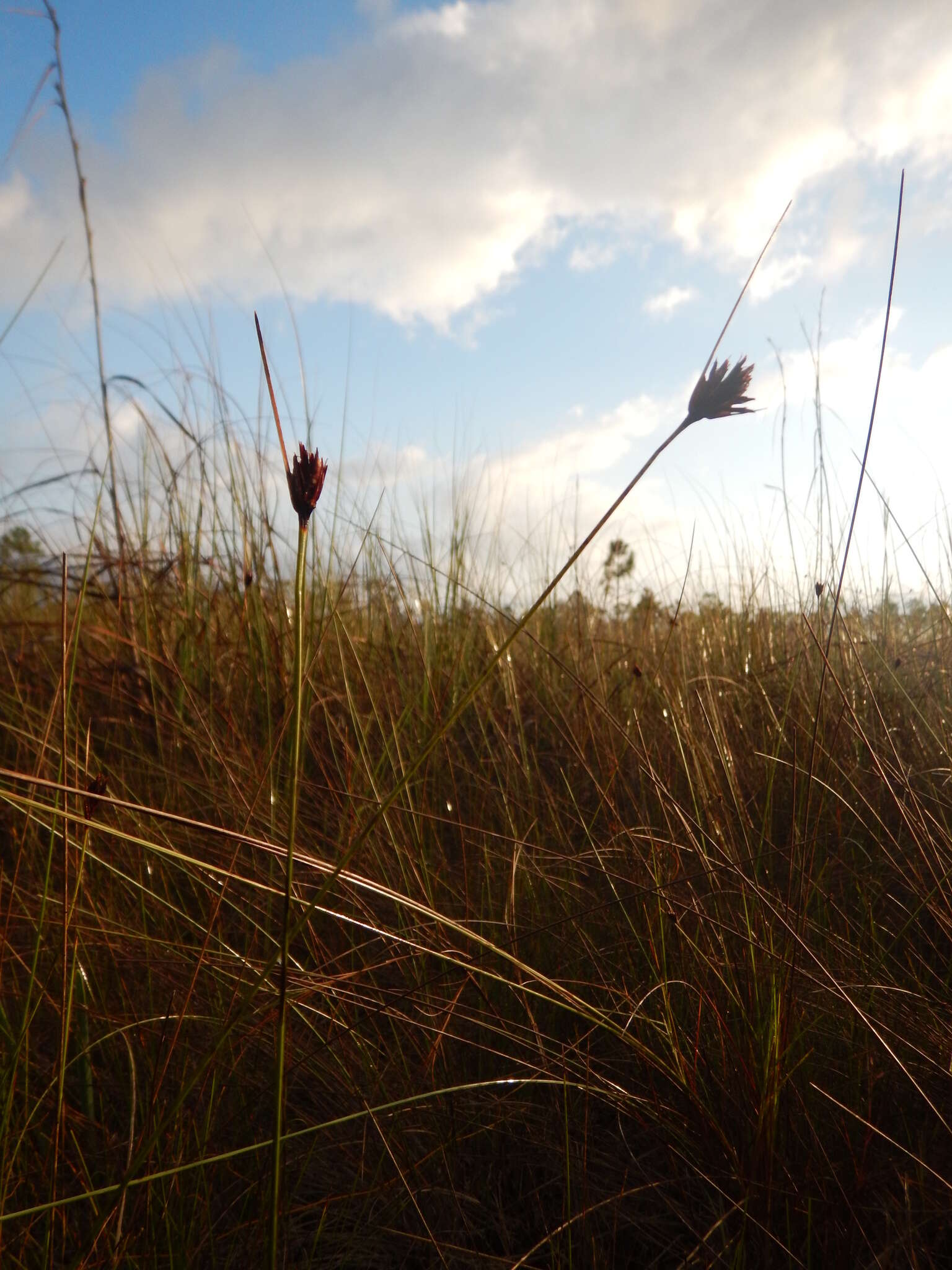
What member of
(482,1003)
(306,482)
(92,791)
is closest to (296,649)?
(306,482)

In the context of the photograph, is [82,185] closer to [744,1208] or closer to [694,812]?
[694,812]

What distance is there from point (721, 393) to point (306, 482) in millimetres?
349

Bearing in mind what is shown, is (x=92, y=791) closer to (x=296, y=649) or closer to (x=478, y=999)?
(x=296, y=649)

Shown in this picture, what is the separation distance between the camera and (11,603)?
2861mm

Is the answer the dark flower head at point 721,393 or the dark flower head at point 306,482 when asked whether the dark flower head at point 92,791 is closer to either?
the dark flower head at point 306,482

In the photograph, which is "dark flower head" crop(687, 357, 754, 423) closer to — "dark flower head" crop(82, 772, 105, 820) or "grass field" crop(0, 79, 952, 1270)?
"grass field" crop(0, 79, 952, 1270)

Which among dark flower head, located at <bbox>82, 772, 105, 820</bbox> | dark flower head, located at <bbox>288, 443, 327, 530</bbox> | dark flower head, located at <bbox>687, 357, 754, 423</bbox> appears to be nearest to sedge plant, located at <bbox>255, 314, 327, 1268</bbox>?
dark flower head, located at <bbox>288, 443, 327, 530</bbox>

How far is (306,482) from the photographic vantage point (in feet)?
1.52

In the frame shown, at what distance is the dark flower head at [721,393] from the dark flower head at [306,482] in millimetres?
318

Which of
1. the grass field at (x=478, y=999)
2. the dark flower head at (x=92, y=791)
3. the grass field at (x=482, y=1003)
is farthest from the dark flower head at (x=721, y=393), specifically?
the dark flower head at (x=92, y=791)

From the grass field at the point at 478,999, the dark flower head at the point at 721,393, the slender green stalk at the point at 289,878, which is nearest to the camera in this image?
the slender green stalk at the point at 289,878

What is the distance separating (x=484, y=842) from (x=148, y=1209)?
72 centimetres

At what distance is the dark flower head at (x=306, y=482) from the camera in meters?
0.46

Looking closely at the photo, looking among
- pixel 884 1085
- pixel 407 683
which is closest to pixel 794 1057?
pixel 884 1085
